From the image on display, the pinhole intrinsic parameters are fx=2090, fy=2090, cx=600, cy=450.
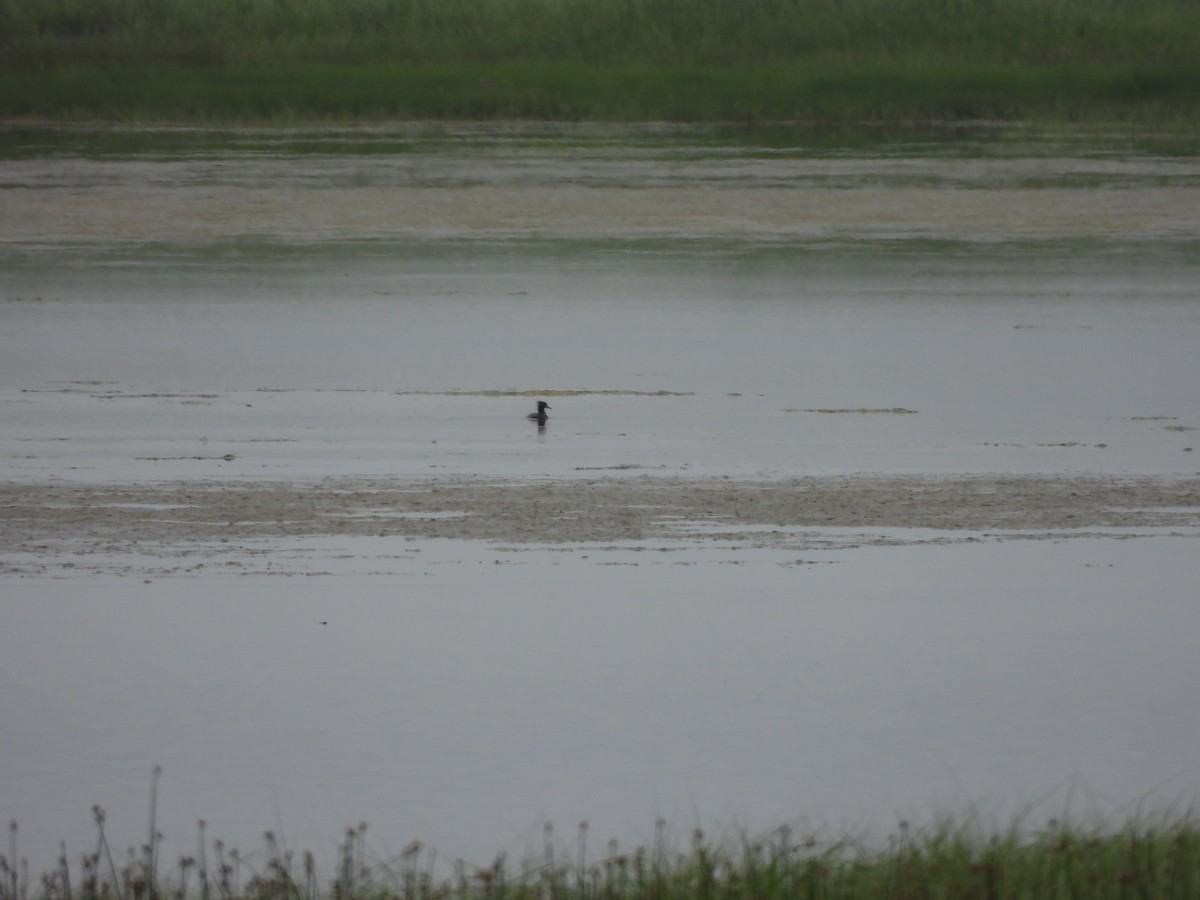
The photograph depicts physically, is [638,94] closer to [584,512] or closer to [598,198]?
[598,198]

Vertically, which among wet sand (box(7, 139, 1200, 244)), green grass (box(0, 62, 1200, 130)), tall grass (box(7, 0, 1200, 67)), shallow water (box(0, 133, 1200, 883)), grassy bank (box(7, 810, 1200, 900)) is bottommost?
grassy bank (box(7, 810, 1200, 900))

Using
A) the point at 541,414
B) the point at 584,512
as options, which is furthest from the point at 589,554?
the point at 541,414

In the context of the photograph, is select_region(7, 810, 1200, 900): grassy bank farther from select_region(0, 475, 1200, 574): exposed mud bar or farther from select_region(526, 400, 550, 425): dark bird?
select_region(526, 400, 550, 425): dark bird

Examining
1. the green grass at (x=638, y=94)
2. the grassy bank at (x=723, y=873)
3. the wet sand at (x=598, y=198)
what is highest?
the green grass at (x=638, y=94)

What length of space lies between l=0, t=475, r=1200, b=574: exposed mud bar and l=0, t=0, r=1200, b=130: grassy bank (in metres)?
31.1

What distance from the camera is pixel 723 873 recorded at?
5.29 m

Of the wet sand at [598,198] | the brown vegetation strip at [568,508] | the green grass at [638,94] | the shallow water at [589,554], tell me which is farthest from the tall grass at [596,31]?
the brown vegetation strip at [568,508]

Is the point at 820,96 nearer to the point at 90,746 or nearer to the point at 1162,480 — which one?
the point at 1162,480

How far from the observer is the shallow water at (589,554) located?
638cm

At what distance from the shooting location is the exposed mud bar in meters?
9.23

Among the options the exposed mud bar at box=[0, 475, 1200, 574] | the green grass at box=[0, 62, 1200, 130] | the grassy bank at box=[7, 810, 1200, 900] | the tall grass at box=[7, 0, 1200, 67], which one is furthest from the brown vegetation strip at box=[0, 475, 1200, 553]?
the tall grass at box=[7, 0, 1200, 67]

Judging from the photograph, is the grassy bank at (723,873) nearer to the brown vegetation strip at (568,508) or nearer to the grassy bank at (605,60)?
the brown vegetation strip at (568,508)

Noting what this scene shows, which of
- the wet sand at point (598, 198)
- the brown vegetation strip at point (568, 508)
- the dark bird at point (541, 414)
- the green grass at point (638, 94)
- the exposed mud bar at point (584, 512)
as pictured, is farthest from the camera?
the green grass at point (638, 94)

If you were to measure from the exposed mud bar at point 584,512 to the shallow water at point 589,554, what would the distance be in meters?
0.03
